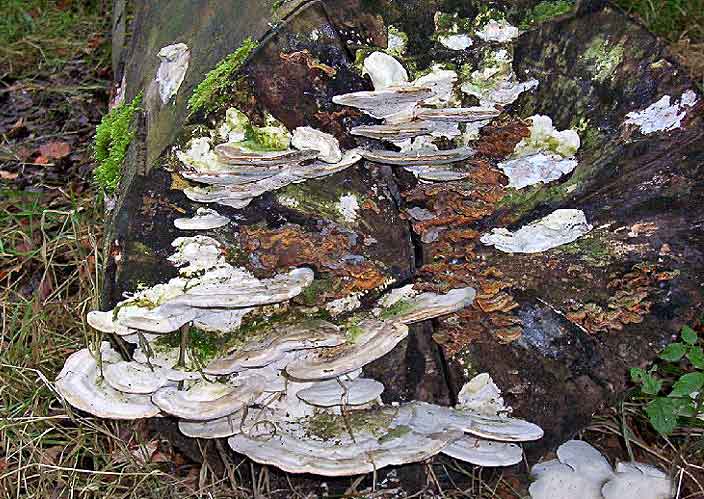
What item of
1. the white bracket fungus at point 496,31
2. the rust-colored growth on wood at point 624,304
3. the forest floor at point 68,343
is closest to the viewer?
the white bracket fungus at point 496,31

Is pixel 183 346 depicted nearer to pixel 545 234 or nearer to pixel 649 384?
pixel 545 234

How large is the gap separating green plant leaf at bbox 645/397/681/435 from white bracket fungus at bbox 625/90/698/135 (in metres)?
1.20

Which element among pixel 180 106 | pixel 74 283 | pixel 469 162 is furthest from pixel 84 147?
pixel 469 162

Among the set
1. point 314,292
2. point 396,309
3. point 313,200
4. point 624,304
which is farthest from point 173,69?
point 624,304

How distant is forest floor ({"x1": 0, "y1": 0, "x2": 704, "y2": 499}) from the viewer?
10.8 ft

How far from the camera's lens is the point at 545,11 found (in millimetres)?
2510

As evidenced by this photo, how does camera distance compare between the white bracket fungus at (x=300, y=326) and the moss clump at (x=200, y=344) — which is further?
the moss clump at (x=200, y=344)

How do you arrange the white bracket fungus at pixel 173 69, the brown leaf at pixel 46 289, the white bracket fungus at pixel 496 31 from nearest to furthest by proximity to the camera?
the white bracket fungus at pixel 496 31
the white bracket fungus at pixel 173 69
the brown leaf at pixel 46 289

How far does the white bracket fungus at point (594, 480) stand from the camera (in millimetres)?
2984

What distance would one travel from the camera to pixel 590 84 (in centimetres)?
259

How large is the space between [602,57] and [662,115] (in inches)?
11.4

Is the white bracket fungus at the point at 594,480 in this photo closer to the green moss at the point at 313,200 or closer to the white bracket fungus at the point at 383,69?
the green moss at the point at 313,200

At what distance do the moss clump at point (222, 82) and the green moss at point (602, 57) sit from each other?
3.65 feet

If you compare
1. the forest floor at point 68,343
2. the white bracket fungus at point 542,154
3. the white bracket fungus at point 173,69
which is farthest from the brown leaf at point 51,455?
the white bracket fungus at point 542,154
